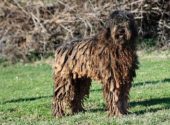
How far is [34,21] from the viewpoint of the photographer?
24.5 meters

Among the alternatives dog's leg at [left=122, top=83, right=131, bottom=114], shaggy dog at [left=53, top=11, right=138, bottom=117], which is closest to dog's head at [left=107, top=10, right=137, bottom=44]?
shaggy dog at [left=53, top=11, right=138, bottom=117]

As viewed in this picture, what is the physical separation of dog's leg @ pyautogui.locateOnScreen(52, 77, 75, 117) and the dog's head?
1.44 meters

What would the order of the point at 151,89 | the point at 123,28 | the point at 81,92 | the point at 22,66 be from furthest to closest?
the point at 22,66 < the point at 151,89 < the point at 81,92 < the point at 123,28

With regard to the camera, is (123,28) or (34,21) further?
(34,21)

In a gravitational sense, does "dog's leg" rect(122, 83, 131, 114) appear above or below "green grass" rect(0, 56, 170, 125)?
above

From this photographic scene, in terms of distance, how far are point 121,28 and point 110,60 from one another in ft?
2.01

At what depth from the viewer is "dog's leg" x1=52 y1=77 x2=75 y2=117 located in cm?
1131

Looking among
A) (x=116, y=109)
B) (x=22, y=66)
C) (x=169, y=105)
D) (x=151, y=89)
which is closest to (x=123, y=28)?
(x=116, y=109)

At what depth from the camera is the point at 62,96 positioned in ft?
37.4

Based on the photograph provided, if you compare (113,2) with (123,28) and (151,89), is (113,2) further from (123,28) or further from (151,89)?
(123,28)

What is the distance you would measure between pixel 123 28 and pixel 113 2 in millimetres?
13712

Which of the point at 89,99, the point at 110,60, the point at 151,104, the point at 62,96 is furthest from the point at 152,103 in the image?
the point at 110,60

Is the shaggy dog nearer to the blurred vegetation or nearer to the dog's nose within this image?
the dog's nose

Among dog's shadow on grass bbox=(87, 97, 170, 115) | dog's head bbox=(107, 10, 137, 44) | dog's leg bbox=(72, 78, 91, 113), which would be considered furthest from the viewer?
dog's leg bbox=(72, 78, 91, 113)
